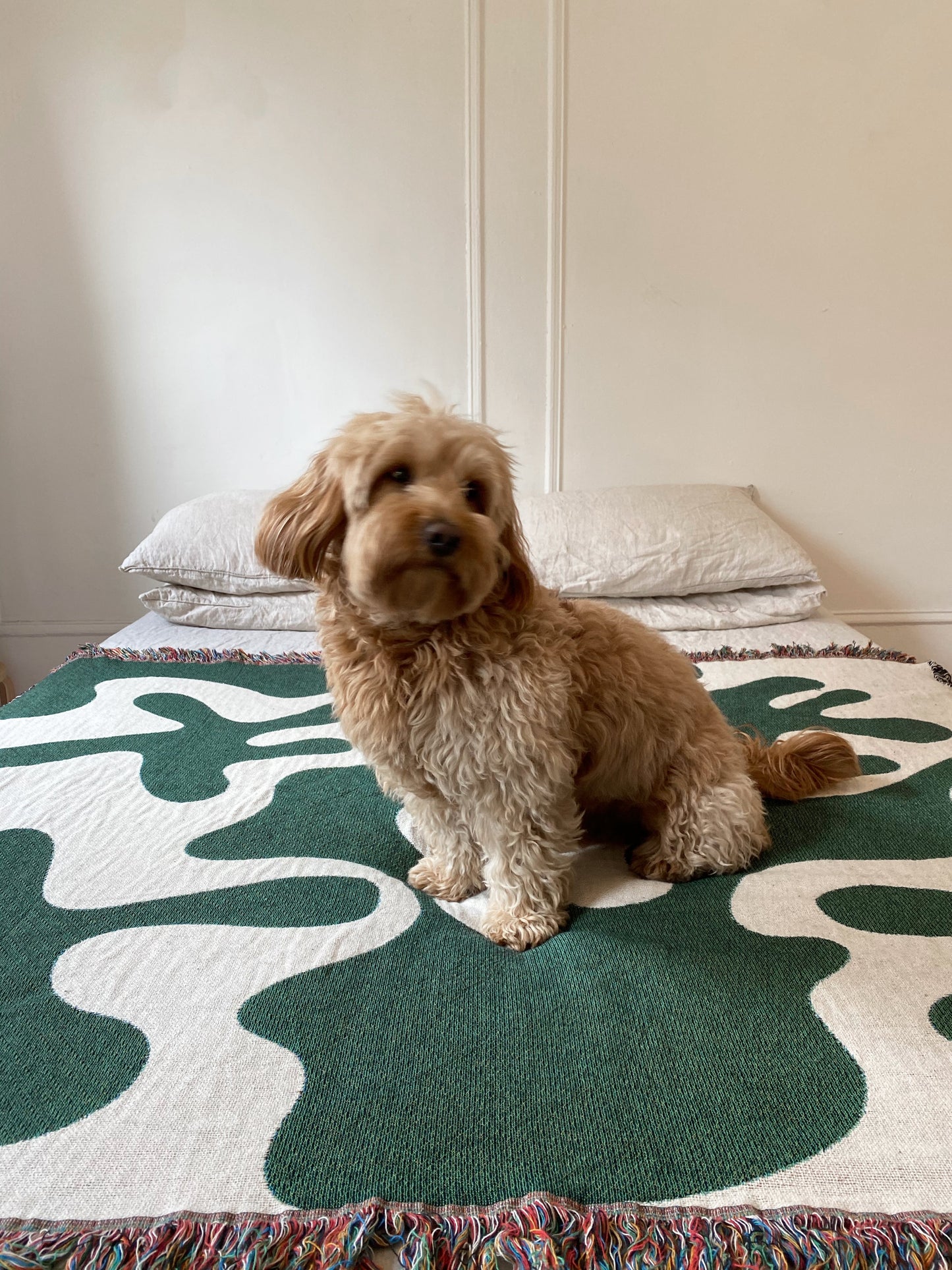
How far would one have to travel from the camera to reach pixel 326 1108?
29.9 inches

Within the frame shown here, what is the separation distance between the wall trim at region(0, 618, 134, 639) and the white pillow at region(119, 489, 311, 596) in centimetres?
89

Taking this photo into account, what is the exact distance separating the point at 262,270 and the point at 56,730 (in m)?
2.01

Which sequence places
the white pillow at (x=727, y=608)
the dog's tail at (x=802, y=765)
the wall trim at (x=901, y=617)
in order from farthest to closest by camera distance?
the wall trim at (x=901, y=617) → the white pillow at (x=727, y=608) → the dog's tail at (x=802, y=765)

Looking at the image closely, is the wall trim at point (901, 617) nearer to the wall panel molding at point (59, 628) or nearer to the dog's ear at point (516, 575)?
the dog's ear at point (516, 575)

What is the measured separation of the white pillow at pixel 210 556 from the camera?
248cm

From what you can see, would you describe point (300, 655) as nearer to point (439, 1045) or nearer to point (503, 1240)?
point (439, 1045)

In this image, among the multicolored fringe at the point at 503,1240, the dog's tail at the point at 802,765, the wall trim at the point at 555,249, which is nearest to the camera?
the multicolored fringe at the point at 503,1240

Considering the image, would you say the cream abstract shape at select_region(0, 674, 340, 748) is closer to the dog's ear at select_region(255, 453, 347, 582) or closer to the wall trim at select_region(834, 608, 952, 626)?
the dog's ear at select_region(255, 453, 347, 582)

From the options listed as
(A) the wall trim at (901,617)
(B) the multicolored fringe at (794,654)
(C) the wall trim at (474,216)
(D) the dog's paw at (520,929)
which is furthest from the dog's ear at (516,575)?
(A) the wall trim at (901,617)

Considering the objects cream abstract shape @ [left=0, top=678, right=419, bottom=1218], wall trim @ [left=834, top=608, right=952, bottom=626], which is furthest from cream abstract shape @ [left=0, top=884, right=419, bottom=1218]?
wall trim @ [left=834, top=608, right=952, bottom=626]

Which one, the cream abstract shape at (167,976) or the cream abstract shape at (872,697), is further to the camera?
the cream abstract shape at (872,697)

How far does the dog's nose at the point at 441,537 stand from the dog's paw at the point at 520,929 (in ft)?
1.76

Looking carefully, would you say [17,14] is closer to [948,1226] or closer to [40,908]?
[40,908]

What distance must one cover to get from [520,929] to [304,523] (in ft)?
2.12
